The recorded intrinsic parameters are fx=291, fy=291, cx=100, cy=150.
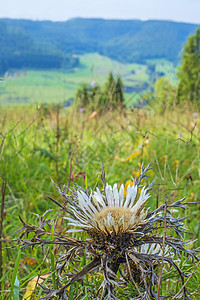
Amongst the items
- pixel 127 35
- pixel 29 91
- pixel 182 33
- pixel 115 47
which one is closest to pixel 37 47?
pixel 29 91

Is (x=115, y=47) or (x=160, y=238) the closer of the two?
(x=160, y=238)

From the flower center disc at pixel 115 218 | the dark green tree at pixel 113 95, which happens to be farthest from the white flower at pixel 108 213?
the dark green tree at pixel 113 95

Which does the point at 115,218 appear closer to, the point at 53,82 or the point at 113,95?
the point at 113,95

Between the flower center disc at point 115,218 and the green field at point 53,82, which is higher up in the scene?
the green field at point 53,82

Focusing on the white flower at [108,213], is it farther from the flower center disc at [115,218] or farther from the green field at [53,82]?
the green field at [53,82]

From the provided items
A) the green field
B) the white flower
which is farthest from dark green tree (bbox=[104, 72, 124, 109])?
the white flower

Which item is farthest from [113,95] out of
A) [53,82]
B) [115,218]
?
[115,218]

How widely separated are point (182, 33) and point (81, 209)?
22048cm

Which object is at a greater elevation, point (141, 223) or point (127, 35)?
point (127, 35)

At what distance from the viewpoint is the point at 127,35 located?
19162 cm

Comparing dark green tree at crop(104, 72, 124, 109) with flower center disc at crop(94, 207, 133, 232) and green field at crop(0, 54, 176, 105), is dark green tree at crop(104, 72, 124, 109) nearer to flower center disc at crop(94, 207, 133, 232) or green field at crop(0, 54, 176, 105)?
green field at crop(0, 54, 176, 105)

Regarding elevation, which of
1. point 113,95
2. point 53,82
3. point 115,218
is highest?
point 53,82

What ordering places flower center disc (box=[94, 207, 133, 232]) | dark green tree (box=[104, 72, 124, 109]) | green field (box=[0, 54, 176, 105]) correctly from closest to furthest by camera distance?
1. flower center disc (box=[94, 207, 133, 232])
2. green field (box=[0, 54, 176, 105])
3. dark green tree (box=[104, 72, 124, 109])

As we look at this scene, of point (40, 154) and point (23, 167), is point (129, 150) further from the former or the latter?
point (23, 167)
